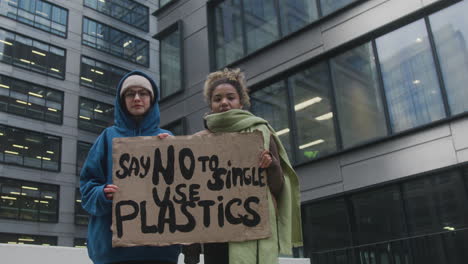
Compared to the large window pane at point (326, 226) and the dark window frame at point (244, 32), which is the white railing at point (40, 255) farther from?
the dark window frame at point (244, 32)

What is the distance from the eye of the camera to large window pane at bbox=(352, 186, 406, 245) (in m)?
10.9

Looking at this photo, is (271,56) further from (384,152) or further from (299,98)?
(384,152)

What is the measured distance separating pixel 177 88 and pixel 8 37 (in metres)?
15.1

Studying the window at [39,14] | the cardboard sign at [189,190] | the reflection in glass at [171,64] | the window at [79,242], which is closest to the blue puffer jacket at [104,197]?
the cardboard sign at [189,190]

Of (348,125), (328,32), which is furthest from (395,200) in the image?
(328,32)

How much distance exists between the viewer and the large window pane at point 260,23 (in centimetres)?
1445

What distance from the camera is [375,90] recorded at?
11.9 metres

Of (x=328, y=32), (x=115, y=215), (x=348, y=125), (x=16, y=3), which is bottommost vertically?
(x=115, y=215)

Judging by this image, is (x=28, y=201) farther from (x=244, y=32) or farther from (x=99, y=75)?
(x=244, y=32)

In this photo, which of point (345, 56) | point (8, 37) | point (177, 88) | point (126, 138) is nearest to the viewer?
point (126, 138)

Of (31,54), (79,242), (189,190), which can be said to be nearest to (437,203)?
(189,190)

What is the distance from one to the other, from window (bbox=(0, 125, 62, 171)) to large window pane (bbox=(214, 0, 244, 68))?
15.4 m

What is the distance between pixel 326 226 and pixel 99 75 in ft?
74.7

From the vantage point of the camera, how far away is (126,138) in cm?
280
